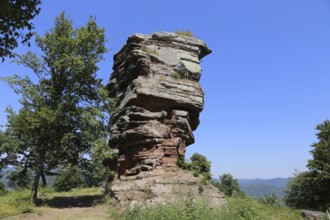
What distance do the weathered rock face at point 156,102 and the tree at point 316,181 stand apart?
2495 cm

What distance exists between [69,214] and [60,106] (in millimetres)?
7034

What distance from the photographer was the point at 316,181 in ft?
128

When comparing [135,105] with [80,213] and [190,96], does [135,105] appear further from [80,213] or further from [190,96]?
[80,213]

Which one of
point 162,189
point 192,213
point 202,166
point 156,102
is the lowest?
point 192,213

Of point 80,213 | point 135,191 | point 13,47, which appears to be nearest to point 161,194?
point 135,191

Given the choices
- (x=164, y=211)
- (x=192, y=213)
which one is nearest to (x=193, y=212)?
(x=192, y=213)

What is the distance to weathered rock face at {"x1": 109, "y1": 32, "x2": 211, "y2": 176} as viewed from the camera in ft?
64.5

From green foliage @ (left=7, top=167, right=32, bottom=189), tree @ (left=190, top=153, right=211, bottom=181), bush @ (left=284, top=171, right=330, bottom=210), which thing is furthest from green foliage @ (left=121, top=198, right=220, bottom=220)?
bush @ (left=284, top=171, right=330, bottom=210)

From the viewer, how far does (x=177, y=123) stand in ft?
67.9

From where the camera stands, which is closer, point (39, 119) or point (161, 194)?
point (161, 194)

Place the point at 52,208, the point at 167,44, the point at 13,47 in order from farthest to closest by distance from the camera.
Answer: the point at 167,44 < the point at 52,208 < the point at 13,47

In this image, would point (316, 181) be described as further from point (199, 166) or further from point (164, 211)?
point (164, 211)

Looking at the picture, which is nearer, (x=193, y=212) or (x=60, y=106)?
(x=193, y=212)

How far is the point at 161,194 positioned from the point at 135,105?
21.3ft
